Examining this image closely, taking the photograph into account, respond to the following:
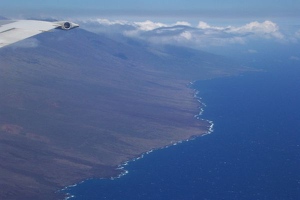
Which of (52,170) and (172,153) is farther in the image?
(172,153)

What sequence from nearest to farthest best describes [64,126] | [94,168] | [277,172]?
[277,172] → [94,168] → [64,126]

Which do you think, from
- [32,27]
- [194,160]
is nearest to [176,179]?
[194,160]

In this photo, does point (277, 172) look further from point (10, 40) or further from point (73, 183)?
point (10, 40)

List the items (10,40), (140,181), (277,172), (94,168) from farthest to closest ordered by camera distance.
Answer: (94,168) → (277,172) → (140,181) → (10,40)

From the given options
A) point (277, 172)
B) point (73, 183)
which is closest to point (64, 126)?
point (73, 183)

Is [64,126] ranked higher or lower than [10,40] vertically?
lower

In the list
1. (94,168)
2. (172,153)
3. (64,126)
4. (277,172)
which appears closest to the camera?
(277,172)

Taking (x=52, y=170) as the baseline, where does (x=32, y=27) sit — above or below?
above

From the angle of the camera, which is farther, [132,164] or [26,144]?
[26,144]

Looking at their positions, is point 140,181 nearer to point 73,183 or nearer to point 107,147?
point 73,183
